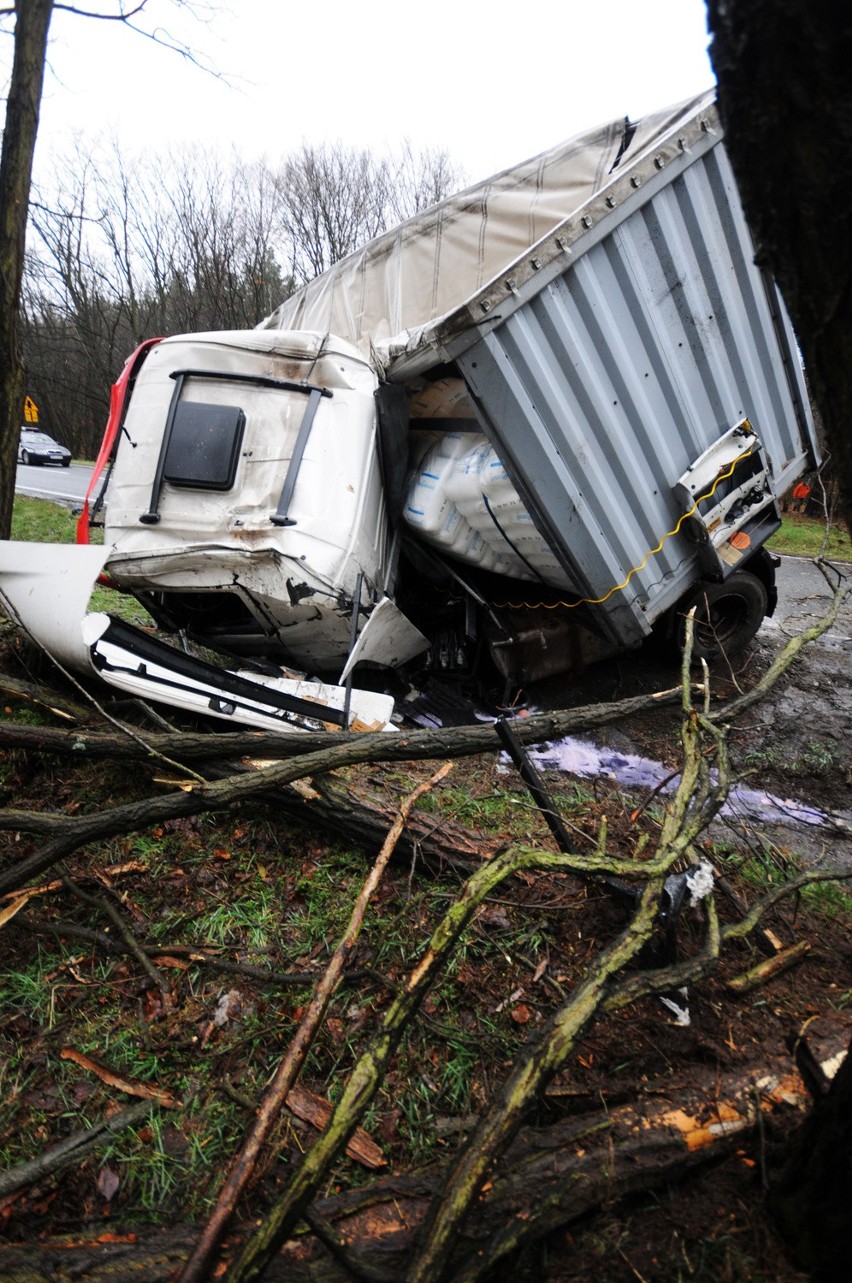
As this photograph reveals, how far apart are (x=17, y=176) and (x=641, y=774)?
212 inches

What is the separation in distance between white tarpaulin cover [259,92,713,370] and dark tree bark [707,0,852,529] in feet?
9.26

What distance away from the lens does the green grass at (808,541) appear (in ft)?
26.8

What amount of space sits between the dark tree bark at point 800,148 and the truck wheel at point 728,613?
3447 millimetres

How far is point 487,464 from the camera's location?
11.7 feet

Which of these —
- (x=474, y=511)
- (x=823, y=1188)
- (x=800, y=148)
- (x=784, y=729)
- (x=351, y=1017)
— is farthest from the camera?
(x=784, y=729)

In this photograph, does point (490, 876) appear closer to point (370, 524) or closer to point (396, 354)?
point (370, 524)

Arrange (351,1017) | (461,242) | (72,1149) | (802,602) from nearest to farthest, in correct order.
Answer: (72,1149) < (351,1017) < (461,242) < (802,602)

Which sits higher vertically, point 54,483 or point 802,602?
point 802,602

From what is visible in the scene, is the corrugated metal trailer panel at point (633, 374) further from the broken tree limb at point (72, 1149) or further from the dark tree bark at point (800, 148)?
the broken tree limb at point (72, 1149)

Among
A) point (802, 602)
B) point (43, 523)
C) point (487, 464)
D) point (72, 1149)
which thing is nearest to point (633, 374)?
point (487, 464)

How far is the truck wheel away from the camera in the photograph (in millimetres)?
4289

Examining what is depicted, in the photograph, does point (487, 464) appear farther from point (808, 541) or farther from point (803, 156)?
point (808, 541)

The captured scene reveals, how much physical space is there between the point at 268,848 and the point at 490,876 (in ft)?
4.53

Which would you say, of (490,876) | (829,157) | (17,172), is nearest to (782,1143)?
(490,876)
